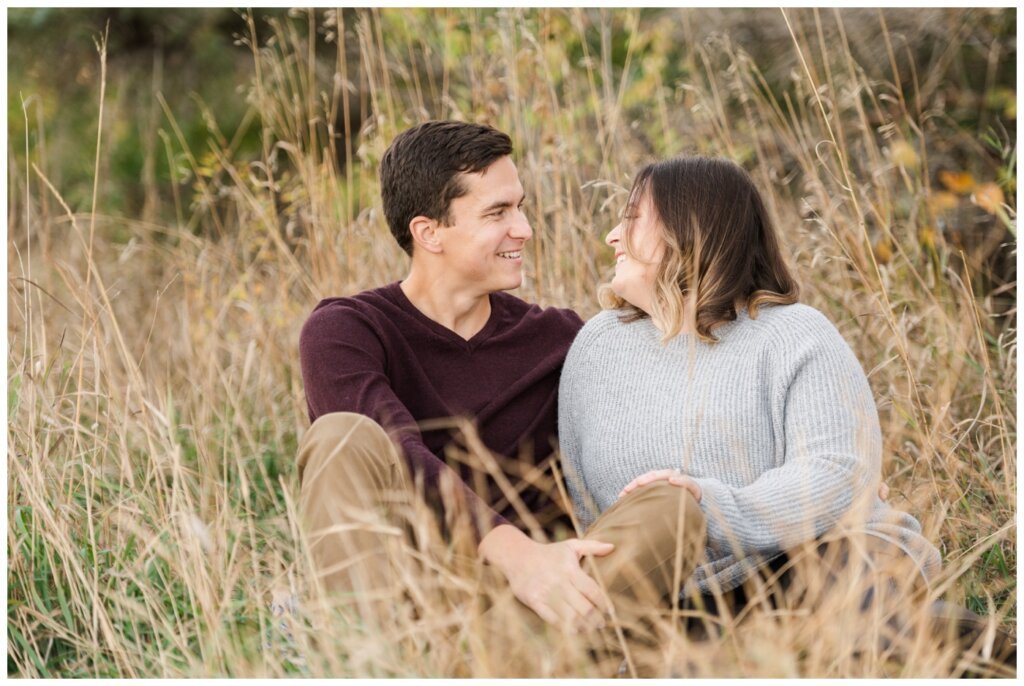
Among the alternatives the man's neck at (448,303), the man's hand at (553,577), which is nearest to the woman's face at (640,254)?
the man's neck at (448,303)

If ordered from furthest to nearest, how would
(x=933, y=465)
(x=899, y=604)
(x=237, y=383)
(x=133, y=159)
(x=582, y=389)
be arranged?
(x=133, y=159) → (x=237, y=383) → (x=933, y=465) → (x=582, y=389) → (x=899, y=604)

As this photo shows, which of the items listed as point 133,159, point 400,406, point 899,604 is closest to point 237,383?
point 400,406

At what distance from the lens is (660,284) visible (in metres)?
2.30

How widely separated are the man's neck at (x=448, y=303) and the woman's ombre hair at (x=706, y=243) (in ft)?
1.23

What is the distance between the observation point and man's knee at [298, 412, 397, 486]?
200 cm

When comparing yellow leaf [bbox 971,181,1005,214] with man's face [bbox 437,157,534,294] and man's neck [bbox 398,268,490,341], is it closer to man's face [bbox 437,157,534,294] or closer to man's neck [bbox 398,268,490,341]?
man's face [bbox 437,157,534,294]

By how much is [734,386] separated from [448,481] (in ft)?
1.90

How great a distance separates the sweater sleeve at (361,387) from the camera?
2.08 m

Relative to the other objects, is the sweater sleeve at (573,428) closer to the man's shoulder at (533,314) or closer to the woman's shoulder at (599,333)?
the woman's shoulder at (599,333)

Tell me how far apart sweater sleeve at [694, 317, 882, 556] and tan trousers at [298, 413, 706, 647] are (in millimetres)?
108

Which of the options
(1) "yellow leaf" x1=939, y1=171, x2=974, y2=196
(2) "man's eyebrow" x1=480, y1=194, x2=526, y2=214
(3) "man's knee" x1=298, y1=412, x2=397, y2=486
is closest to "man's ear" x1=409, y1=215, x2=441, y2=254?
(2) "man's eyebrow" x1=480, y1=194, x2=526, y2=214

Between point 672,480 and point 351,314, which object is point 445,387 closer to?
point 351,314

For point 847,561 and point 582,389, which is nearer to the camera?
point 847,561

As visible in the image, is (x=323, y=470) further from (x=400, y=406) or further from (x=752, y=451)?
(x=752, y=451)
